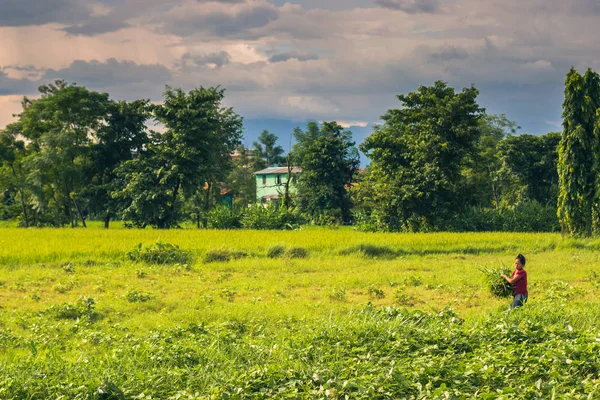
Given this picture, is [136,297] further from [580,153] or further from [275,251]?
[580,153]

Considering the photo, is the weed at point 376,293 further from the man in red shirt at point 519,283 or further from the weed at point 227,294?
the man in red shirt at point 519,283

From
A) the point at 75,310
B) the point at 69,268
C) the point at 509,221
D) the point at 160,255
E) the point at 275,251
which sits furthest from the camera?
the point at 509,221

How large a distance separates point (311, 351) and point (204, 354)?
137 cm

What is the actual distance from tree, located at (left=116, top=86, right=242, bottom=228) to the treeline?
80 mm

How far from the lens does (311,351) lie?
7.74 m

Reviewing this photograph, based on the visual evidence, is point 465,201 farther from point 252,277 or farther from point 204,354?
point 204,354

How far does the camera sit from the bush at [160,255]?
2002 cm

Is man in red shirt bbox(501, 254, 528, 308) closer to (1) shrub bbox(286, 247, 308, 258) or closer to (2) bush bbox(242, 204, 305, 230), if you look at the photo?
(1) shrub bbox(286, 247, 308, 258)

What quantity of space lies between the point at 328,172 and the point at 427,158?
16464 mm

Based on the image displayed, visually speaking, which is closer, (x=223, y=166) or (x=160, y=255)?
(x=160, y=255)

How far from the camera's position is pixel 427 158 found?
37.8 metres

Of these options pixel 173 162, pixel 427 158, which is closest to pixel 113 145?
pixel 173 162

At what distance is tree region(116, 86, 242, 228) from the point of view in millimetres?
38750

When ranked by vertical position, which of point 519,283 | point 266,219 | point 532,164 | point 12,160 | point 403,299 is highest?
point 12,160
